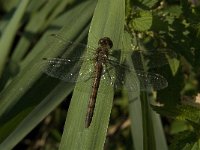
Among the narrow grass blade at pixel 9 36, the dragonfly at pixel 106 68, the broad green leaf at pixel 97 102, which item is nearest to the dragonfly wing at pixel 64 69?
the dragonfly at pixel 106 68

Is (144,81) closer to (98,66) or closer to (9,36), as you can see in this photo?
(98,66)

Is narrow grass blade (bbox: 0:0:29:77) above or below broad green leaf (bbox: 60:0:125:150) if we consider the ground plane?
above

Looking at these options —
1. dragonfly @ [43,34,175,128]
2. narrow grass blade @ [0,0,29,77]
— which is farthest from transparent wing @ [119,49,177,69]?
narrow grass blade @ [0,0,29,77]

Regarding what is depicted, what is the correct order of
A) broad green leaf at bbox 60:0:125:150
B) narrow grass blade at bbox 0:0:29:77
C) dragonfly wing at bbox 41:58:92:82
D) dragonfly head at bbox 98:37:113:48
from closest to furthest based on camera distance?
broad green leaf at bbox 60:0:125:150 → dragonfly head at bbox 98:37:113:48 → dragonfly wing at bbox 41:58:92:82 → narrow grass blade at bbox 0:0:29:77

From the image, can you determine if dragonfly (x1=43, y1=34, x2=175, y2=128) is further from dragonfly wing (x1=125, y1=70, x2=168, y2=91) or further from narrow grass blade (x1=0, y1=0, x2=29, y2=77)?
narrow grass blade (x1=0, y1=0, x2=29, y2=77)

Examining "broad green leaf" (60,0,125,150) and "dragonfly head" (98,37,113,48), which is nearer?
"broad green leaf" (60,0,125,150)

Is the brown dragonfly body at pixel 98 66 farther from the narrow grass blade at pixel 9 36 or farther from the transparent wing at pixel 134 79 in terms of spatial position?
the narrow grass blade at pixel 9 36

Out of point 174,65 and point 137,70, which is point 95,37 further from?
point 174,65

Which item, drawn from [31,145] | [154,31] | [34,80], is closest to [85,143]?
[34,80]

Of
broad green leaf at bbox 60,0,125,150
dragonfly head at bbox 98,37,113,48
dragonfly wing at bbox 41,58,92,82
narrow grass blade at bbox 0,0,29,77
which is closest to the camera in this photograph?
broad green leaf at bbox 60,0,125,150
